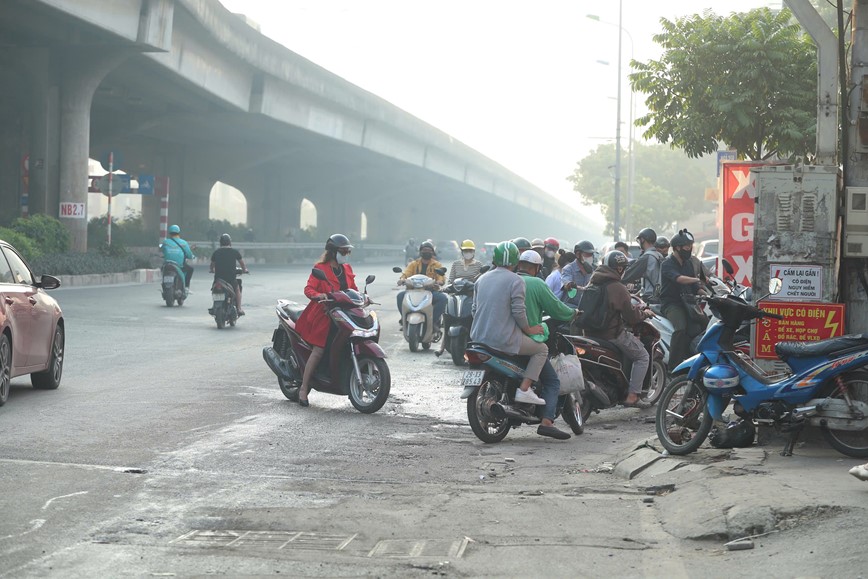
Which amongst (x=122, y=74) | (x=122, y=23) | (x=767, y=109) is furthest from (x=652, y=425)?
(x=122, y=74)

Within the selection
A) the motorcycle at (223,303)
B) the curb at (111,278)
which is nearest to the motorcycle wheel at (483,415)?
the motorcycle at (223,303)

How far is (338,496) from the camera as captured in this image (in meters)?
7.49

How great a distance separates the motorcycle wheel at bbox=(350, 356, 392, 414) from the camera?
1155 cm

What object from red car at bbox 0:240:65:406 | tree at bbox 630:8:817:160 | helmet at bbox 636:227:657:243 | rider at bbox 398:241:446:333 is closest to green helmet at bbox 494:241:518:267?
red car at bbox 0:240:65:406

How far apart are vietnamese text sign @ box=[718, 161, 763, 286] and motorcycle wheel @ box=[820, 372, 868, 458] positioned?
7.13 m

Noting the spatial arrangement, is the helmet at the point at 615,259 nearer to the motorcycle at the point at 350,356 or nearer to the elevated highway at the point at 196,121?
the motorcycle at the point at 350,356

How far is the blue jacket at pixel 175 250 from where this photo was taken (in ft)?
81.8

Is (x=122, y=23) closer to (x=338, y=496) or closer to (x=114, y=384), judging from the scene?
(x=114, y=384)

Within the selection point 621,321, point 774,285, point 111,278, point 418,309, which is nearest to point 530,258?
point 621,321

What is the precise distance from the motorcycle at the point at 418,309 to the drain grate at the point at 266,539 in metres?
12.1

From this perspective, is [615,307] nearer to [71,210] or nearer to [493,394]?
[493,394]

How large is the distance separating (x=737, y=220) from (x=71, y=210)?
917 inches

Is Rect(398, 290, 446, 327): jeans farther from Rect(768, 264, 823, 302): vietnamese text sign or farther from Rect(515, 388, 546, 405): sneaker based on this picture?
Rect(768, 264, 823, 302): vietnamese text sign

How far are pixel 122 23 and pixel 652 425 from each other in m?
23.2
